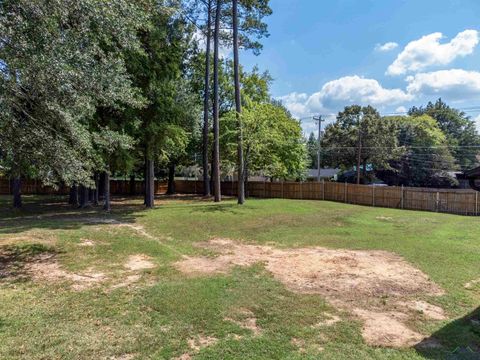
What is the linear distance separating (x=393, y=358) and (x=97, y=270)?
5.81 meters

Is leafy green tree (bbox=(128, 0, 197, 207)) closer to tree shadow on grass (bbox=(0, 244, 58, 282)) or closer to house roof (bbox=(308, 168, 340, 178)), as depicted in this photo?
tree shadow on grass (bbox=(0, 244, 58, 282))

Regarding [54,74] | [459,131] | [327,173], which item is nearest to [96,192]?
[54,74]

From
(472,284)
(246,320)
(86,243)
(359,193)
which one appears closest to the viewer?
(246,320)

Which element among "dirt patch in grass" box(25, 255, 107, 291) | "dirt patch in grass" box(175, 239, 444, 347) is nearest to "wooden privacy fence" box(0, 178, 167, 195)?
"dirt patch in grass" box(25, 255, 107, 291)

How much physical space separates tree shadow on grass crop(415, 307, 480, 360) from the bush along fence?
17.4m

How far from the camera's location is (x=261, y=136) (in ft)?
65.9

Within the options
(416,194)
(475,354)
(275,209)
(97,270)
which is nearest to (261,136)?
(275,209)

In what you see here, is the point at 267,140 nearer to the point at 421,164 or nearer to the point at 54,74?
the point at 54,74

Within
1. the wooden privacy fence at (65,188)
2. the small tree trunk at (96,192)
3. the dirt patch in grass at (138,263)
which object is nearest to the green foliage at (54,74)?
the dirt patch in grass at (138,263)

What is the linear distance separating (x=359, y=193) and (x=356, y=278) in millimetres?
17764

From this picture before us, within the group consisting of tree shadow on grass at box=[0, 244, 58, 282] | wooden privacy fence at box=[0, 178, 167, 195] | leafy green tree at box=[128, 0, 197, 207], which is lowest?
tree shadow on grass at box=[0, 244, 58, 282]

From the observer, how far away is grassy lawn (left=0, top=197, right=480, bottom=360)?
13.9ft

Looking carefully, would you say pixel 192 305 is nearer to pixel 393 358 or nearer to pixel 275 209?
pixel 393 358

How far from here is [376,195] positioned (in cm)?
2309
